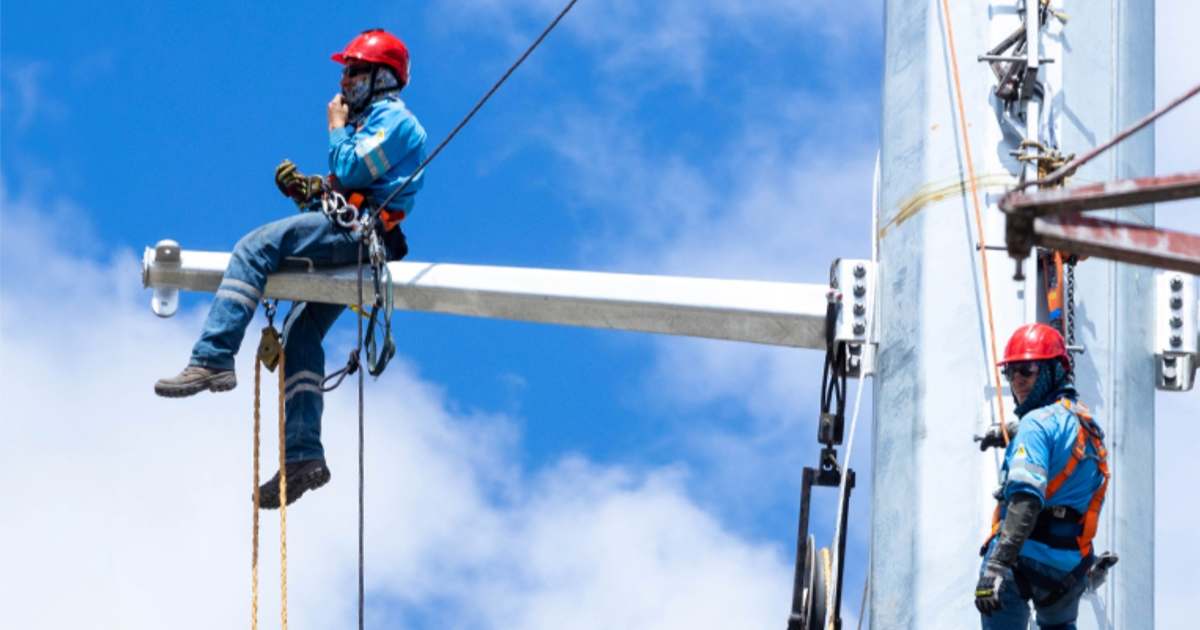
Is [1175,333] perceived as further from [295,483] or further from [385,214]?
[295,483]

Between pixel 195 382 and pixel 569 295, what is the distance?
2.26 meters

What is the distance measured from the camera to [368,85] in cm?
1445

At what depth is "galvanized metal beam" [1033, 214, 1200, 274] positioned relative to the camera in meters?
6.67

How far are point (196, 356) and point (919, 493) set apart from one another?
180 inches

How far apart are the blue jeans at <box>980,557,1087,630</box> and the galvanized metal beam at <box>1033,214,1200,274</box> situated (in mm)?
3773

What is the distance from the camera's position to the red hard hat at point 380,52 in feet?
47.4

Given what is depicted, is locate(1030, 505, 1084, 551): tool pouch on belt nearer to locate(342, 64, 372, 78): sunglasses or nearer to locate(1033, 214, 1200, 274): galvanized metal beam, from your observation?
locate(1033, 214, 1200, 274): galvanized metal beam

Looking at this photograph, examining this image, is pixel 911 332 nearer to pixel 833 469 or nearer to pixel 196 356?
pixel 833 469

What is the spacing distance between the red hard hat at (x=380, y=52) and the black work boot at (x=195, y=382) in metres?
1.99

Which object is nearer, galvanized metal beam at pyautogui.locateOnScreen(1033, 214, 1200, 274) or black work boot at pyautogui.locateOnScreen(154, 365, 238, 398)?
galvanized metal beam at pyautogui.locateOnScreen(1033, 214, 1200, 274)

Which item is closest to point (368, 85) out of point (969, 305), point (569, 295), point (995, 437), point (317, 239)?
point (317, 239)

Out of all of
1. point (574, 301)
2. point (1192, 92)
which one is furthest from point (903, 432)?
point (1192, 92)

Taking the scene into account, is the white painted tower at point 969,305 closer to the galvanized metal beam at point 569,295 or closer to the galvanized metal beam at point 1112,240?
the galvanized metal beam at point 569,295

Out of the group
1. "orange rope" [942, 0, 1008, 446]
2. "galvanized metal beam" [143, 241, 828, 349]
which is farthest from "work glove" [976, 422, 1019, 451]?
"galvanized metal beam" [143, 241, 828, 349]
